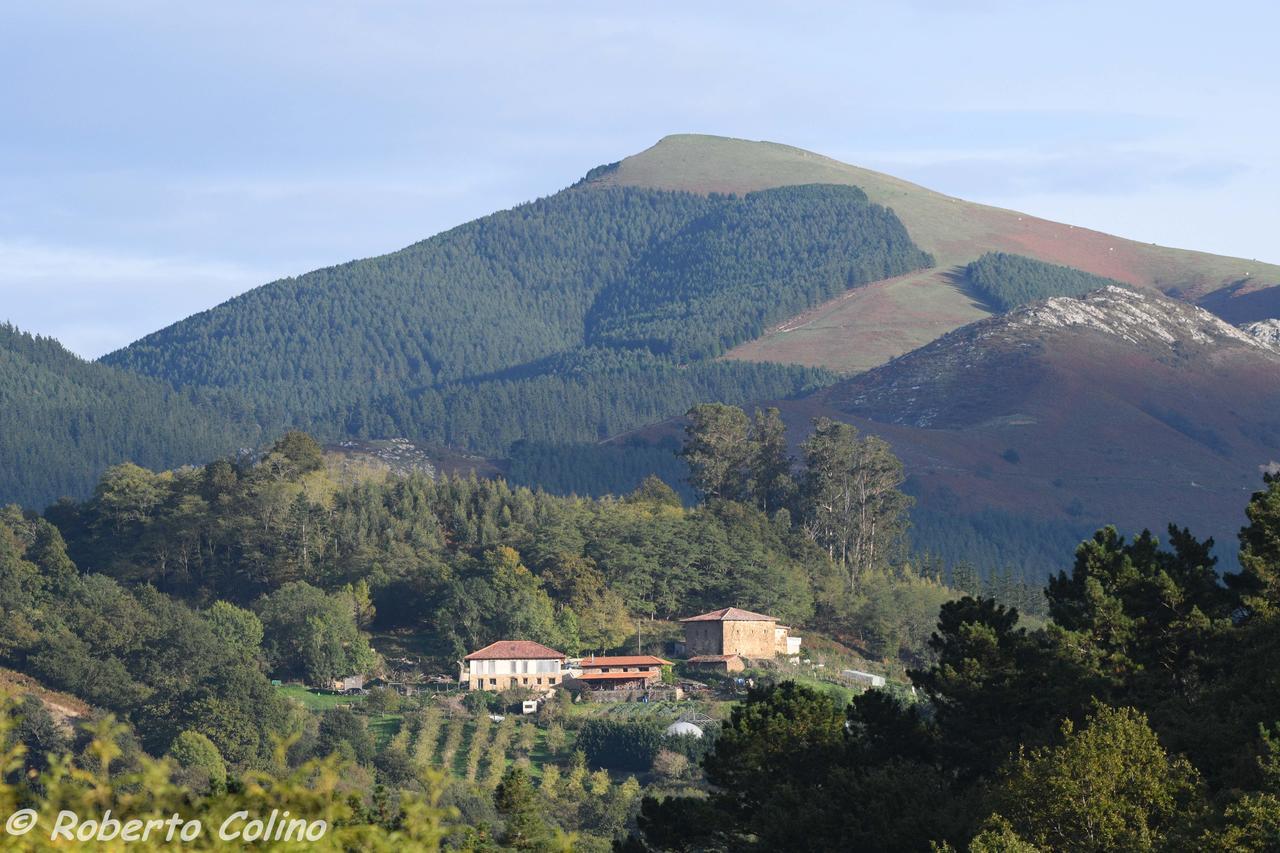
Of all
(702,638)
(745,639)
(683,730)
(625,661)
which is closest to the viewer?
(683,730)

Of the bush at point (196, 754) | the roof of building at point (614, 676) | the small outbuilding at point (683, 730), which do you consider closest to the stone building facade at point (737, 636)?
the roof of building at point (614, 676)

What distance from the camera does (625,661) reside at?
113 metres

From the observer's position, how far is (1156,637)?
52.2 metres

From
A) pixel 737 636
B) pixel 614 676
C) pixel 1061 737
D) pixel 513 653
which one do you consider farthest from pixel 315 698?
pixel 1061 737

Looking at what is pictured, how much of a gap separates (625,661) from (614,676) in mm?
1082

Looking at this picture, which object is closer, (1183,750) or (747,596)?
(1183,750)

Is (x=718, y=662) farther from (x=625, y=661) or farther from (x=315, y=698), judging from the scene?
(x=315, y=698)

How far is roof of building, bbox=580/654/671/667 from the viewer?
112625 millimetres

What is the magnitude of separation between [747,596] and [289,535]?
27.3m

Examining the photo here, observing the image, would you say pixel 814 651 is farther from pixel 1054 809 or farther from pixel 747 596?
pixel 1054 809

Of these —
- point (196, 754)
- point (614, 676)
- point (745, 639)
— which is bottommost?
point (196, 754)

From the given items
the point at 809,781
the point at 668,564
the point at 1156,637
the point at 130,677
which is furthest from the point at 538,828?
the point at 668,564

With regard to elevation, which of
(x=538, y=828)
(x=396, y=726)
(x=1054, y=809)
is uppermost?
(x=1054, y=809)

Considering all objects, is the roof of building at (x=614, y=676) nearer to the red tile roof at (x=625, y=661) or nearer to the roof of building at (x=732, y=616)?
the red tile roof at (x=625, y=661)
